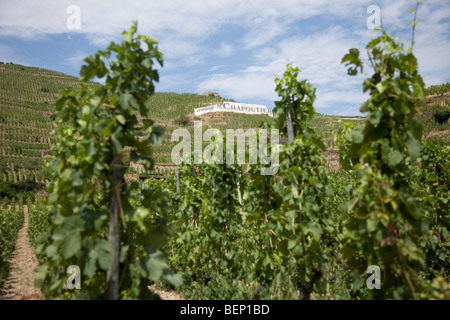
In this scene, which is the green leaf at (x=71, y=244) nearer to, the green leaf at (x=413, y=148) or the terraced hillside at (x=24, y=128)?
the green leaf at (x=413, y=148)

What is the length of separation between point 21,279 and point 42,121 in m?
51.5

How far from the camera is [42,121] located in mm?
51344

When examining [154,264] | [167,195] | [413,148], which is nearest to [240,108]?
[167,195]

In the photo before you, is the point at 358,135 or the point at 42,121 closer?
the point at 358,135

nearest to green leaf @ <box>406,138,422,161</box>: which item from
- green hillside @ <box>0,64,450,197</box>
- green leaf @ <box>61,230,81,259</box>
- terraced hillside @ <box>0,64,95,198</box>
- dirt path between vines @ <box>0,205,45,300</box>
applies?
green hillside @ <box>0,64,450,197</box>

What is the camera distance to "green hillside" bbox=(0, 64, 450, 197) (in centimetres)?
3312

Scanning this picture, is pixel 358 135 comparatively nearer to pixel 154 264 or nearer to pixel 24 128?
pixel 154 264

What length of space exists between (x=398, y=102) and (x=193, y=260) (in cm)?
450

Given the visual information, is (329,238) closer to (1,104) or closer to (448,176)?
(448,176)

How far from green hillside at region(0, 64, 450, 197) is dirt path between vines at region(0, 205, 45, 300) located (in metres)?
4.75

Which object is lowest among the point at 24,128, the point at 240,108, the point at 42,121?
the point at 24,128
